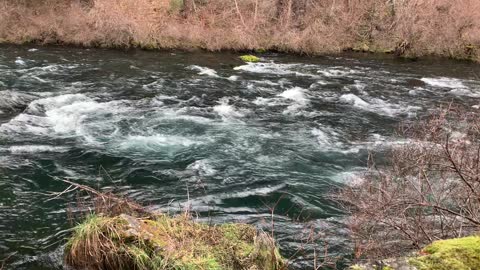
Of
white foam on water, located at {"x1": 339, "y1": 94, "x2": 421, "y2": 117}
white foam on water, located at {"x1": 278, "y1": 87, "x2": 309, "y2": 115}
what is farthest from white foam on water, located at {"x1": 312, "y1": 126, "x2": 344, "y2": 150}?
white foam on water, located at {"x1": 339, "y1": 94, "x2": 421, "y2": 117}

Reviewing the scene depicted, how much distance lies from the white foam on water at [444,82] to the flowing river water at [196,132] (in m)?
0.08

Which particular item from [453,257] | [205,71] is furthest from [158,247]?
[205,71]

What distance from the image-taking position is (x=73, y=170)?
373 inches

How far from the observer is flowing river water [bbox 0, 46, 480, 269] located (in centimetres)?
788

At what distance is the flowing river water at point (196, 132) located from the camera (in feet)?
25.8

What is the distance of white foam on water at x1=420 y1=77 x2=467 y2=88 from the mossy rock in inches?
635

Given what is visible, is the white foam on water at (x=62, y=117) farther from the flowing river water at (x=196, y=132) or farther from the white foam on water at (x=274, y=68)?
the white foam on water at (x=274, y=68)

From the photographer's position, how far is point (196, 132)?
40.7 ft

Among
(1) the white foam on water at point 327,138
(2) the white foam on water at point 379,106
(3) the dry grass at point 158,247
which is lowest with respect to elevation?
(1) the white foam on water at point 327,138

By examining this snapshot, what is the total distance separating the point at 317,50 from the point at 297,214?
18.4m

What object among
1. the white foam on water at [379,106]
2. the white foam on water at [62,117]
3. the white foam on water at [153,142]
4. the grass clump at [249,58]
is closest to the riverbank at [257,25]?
the grass clump at [249,58]

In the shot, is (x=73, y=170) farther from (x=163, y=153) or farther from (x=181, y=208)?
(x=181, y=208)

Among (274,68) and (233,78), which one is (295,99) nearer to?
(233,78)

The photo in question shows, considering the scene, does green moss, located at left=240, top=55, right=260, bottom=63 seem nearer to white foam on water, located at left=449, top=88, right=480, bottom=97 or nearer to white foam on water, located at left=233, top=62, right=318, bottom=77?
white foam on water, located at left=233, top=62, right=318, bottom=77
